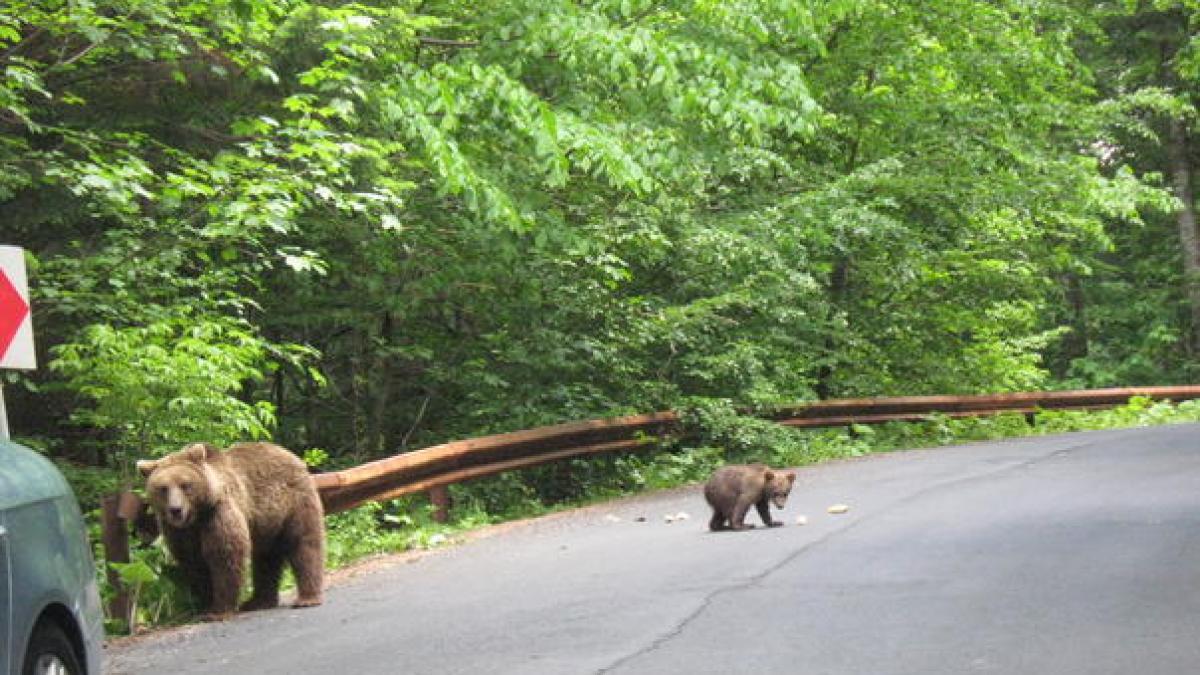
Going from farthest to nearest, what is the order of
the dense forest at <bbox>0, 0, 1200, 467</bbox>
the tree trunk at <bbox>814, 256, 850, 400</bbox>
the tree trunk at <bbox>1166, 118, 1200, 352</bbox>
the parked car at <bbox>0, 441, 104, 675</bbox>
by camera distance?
the tree trunk at <bbox>1166, 118, 1200, 352</bbox> → the tree trunk at <bbox>814, 256, 850, 400</bbox> → the dense forest at <bbox>0, 0, 1200, 467</bbox> → the parked car at <bbox>0, 441, 104, 675</bbox>

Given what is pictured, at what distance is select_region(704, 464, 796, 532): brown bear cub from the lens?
441 inches

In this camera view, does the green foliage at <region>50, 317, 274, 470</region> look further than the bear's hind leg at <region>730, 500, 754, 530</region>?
No

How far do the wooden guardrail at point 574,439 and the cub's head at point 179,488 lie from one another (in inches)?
70.7

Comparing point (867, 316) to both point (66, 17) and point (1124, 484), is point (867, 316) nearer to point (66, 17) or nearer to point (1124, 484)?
point (1124, 484)

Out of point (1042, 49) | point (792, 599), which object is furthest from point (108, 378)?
point (1042, 49)

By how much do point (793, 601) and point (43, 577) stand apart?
4.18 meters

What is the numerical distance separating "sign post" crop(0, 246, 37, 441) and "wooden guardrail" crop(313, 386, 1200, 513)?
102 inches

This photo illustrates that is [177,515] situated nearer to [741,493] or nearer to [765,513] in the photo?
[741,493]

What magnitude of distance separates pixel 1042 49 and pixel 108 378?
16734mm

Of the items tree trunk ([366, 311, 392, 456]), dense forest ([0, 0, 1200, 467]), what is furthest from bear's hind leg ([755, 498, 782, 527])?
tree trunk ([366, 311, 392, 456])

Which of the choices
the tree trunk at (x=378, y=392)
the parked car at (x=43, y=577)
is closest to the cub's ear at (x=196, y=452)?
the parked car at (x=43, y=577)

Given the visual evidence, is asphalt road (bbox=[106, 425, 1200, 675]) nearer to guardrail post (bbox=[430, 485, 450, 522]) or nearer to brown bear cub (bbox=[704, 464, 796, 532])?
brown bear cub (bbox=[704, 464, 796, 532])

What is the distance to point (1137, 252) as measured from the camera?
4059 centimetres

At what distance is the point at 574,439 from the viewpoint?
620 inches
